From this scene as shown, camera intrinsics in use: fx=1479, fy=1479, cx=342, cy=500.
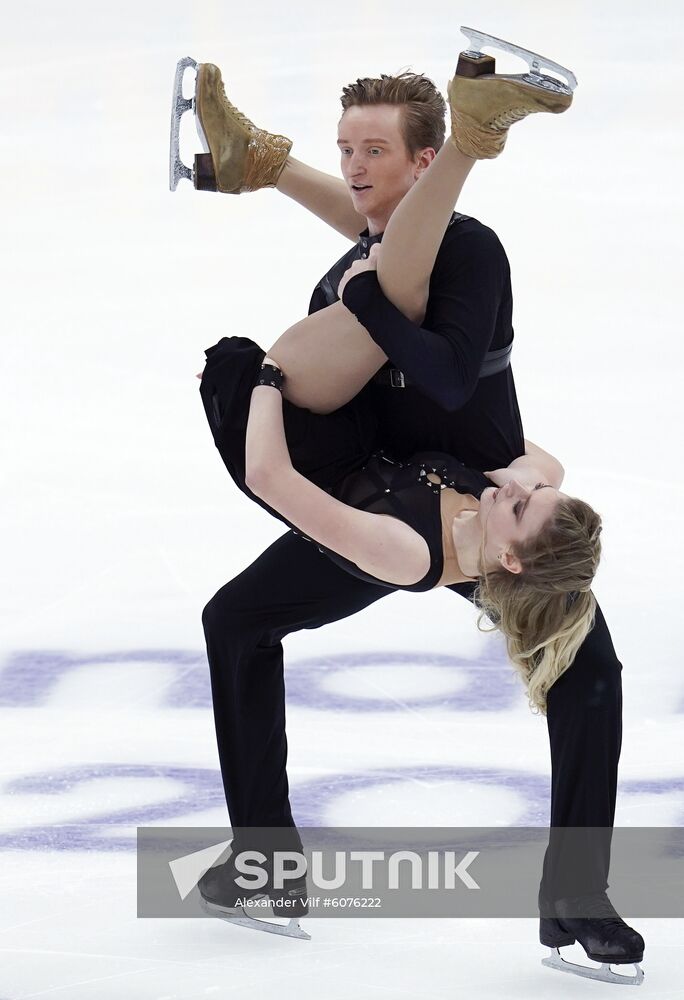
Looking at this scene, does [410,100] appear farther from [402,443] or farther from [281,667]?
[281,667]

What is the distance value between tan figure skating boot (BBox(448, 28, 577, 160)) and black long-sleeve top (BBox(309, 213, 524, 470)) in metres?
0.25

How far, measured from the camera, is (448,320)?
2.93 m

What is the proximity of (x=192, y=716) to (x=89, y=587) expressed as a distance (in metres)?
1.07

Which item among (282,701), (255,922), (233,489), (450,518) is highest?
(450,518)

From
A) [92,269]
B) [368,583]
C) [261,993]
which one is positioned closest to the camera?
[261,993]

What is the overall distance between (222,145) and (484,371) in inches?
34.5

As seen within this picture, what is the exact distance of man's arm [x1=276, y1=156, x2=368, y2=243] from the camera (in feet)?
11.7

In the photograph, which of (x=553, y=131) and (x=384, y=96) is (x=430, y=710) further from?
(x=553, y=131)

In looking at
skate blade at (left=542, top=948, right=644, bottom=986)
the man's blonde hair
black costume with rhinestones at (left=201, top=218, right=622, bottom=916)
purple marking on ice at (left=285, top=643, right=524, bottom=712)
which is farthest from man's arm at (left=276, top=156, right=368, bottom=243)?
skate blade at (left=542, top=948, right=644, bottom=986)

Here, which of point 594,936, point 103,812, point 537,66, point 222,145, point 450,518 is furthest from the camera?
point 103,812

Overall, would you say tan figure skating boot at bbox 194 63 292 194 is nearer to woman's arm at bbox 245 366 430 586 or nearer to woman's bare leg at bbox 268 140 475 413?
woman's bare leg at bbox 268 140 475 413

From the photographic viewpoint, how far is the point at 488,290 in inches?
117

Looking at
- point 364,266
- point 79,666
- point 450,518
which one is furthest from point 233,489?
point 364,266

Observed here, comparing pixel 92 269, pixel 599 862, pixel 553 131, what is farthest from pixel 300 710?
pixel 553 131
